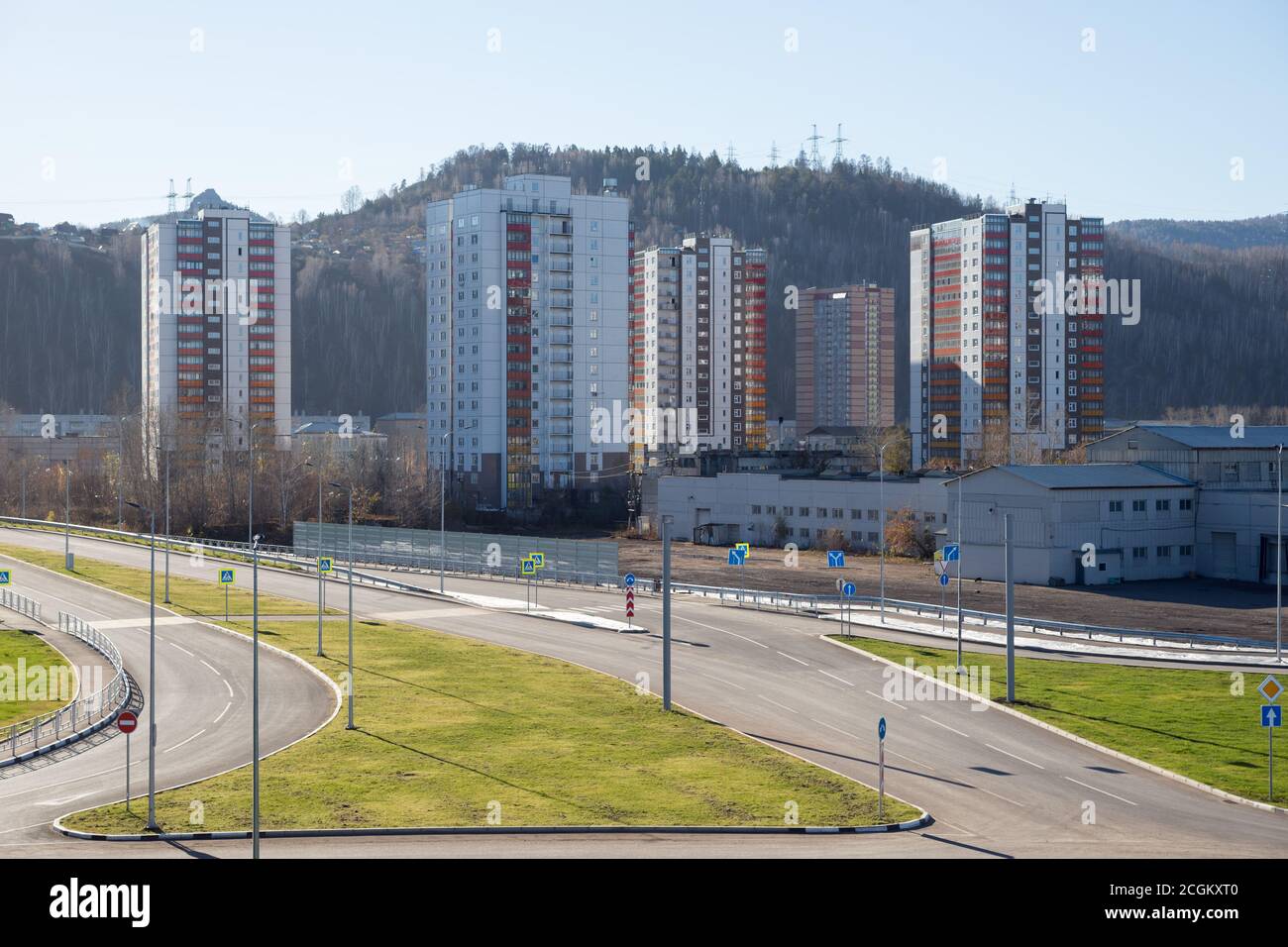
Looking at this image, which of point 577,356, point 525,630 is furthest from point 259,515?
point 525,630

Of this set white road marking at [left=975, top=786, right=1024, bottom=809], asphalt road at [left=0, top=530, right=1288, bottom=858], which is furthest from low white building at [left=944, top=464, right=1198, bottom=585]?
white road marking at [left=975, top=786, right=1024, bottom=809]

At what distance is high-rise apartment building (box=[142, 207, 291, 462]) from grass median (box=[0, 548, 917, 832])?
4391 inches

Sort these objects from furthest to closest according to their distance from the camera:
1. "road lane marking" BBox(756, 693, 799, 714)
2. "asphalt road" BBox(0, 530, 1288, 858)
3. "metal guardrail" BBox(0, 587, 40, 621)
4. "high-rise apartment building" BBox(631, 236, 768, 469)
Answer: "high-rise apartment building" BBox(631, 236, 768, 469) → "metal guardrail" BBox(0, 587, 40, 621) → "road lane marking" BBox(756, 693, 799, 714) → "asphalt road" BBox(0, 530, 1288, 858)

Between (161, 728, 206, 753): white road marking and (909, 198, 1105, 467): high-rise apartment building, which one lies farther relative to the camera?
(909, 198, 1105, 467): high-rise apartment building

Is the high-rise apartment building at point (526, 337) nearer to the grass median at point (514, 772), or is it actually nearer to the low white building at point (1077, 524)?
the low white building at point (1077, 524)

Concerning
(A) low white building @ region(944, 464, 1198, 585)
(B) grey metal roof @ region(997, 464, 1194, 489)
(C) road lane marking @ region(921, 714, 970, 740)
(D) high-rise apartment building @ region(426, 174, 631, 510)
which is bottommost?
(C) road lane marking @ region(921, 714, 970, 740)

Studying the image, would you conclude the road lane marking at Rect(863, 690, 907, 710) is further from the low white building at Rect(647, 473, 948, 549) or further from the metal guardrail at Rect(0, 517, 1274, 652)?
the low white building at Rect(647, 473, 948, 549)

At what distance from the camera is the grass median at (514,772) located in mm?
32531

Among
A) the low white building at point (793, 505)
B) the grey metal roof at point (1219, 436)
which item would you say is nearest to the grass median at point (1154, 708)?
the grey metal roof at point (1219, 436)

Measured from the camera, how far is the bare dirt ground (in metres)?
66.4

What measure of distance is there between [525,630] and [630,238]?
93.0 metres

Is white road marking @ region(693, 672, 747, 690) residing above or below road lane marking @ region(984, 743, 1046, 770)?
above

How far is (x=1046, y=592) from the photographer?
253ft

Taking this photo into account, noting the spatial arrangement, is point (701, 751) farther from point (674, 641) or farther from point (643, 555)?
point (643, 555)
